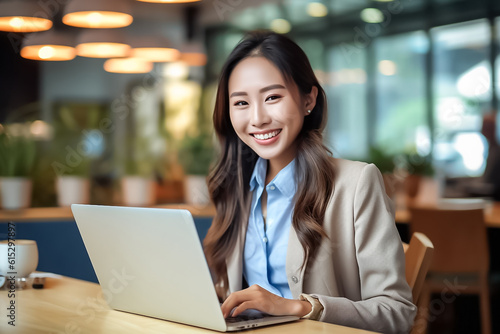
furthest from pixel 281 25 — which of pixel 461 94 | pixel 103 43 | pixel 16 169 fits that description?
pixel 16 169

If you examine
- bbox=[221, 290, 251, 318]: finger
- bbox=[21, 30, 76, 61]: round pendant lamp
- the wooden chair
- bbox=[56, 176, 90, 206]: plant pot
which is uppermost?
bbox=[21, 30, 76, 61]: round pendant lamp

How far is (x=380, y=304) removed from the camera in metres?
1.45

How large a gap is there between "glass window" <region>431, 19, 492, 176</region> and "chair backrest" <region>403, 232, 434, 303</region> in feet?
19.9

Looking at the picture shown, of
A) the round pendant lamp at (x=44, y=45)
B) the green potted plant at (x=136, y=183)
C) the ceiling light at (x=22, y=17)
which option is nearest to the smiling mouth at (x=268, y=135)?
the green potted plant at (x=136, y=183)

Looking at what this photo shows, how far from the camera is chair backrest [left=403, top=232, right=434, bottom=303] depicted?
1.55m

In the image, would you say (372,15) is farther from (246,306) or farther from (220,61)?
(246,306)

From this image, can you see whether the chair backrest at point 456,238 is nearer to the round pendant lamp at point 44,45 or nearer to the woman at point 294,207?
the woman at point 294,207

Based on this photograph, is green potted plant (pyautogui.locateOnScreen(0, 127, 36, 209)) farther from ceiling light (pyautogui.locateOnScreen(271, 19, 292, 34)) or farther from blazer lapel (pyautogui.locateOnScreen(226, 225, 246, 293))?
ceiling light (pyautogui.locateOnScreen(271, 19, 292, 34))

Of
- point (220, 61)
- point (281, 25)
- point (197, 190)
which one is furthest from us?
point (220, 61)

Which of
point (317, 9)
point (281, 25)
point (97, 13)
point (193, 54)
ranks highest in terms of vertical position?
point (317, 9)

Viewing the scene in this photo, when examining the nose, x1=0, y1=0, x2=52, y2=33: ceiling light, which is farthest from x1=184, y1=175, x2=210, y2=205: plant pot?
the nose

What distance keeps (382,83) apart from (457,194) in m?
1.85

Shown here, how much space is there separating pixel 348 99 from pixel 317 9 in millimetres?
1388

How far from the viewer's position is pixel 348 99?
8695 millimetres
